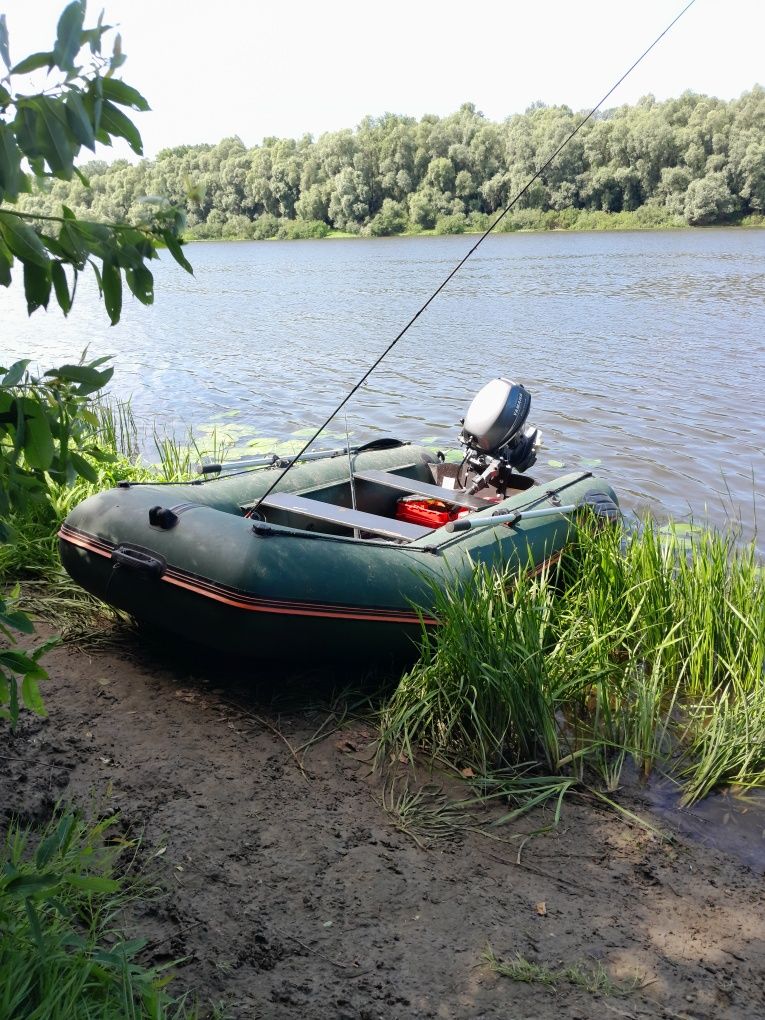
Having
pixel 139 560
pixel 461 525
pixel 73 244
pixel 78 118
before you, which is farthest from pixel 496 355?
pixel 78 118

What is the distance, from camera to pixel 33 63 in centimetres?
129

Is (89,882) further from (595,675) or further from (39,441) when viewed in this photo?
→ (595,675)

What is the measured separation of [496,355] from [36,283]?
1227 centimetres

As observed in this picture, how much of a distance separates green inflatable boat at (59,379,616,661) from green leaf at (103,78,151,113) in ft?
7.88

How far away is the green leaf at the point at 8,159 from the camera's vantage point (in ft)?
4.19

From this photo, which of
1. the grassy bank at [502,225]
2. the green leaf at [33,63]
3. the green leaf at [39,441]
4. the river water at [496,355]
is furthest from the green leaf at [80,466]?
the grassy bank at [502,225]

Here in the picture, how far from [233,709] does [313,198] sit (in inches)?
1612

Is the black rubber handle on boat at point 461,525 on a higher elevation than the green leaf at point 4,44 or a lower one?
lower

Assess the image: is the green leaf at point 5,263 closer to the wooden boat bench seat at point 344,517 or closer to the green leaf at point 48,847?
the green leaf at point 48,847

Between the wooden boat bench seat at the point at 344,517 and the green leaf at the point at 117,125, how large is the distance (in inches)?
119

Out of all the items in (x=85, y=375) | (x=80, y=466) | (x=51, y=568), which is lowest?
(x=51, y=568)

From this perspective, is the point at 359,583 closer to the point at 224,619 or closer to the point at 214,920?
the point at 224,619

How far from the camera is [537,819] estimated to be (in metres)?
3.16

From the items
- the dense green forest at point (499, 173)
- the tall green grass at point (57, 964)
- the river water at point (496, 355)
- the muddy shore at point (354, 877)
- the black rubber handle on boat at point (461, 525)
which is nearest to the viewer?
the tall green grass at point (57, 964)
